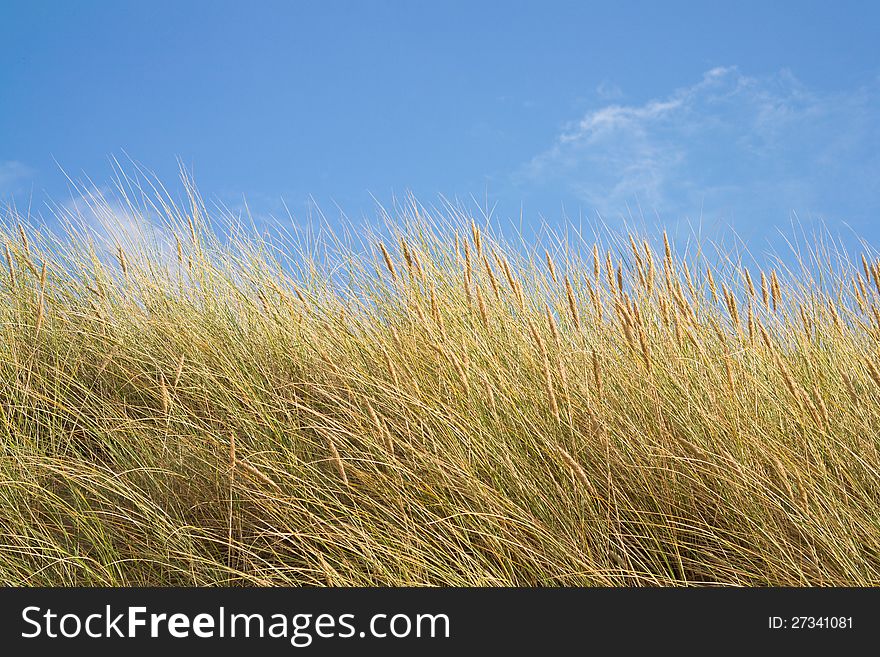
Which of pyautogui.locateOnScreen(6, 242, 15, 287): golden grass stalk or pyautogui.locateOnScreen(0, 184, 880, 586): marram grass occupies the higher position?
pyautogui.locateOnScreen(6, 242, 15, 287): golden grass stalk

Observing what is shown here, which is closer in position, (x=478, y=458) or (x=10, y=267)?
(x=478, y=458)

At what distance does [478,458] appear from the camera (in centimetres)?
199

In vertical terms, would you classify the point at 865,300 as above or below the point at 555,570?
above

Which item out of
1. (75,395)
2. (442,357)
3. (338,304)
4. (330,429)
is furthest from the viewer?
(338,304)

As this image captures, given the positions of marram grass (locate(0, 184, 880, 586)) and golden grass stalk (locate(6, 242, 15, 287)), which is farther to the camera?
golden grass stalk (locate(6, 242, 15, 287))

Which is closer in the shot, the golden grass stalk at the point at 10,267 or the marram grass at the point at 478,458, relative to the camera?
the marram grass at the point at 478,458

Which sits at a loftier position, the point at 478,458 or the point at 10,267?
the point at 10,267

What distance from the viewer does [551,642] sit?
159 centimetres

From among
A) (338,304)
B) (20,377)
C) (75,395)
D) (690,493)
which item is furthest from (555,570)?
(20,377)

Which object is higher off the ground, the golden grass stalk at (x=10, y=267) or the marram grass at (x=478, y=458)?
the golden grass stalk at (x=10, y=267)

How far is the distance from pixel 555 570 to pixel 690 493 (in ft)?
1.51

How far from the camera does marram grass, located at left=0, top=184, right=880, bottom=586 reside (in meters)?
1.82

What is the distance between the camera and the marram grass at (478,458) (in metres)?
1.82

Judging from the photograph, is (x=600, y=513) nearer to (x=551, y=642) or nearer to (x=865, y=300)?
(x=551, y=642)
